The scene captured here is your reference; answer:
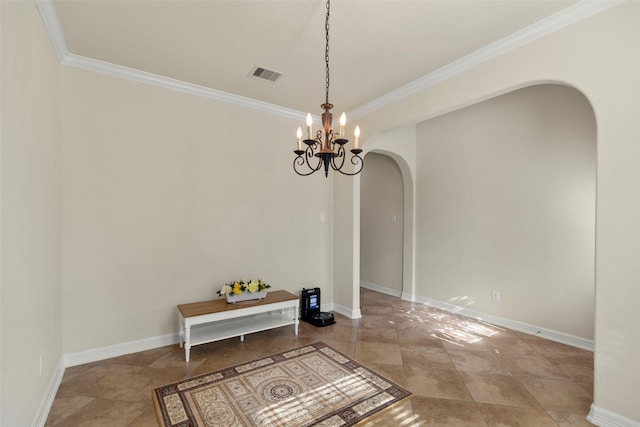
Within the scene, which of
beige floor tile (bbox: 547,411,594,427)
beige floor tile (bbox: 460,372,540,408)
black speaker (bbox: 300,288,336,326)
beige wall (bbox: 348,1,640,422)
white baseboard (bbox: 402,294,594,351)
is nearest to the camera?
→ beige wall (bbox: 348,1,640,422)

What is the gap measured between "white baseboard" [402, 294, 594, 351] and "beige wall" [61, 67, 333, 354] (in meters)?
2.25

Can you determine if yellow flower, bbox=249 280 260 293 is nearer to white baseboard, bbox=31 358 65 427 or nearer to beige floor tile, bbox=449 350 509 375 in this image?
white baseboard, bbox=31 358 65 427

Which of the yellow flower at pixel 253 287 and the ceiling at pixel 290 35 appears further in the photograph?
the yellow flower at pixel 253 287

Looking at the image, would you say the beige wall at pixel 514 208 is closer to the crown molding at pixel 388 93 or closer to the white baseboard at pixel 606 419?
the crown molding at pixel 388 93

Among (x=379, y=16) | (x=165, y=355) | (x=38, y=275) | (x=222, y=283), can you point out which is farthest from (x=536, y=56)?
(x=165, y=355)

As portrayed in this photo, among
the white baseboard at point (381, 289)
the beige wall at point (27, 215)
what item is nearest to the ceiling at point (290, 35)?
the beige wall at point (27, 215)

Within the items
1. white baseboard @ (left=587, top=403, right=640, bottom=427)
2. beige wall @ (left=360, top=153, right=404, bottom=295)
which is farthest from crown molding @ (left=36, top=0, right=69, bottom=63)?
white baseboard @ (left=587, top=403, right=640, bottom=427)

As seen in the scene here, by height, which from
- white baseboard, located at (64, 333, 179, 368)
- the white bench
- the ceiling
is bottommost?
white baseboard, located at (64, 333, 179, 368)

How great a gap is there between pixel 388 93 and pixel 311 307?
290 centimetres

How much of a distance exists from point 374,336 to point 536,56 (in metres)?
3.15

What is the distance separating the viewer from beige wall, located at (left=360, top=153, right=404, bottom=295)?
18.2 ft

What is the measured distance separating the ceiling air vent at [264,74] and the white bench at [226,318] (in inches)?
96.7

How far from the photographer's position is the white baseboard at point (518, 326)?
339 cm

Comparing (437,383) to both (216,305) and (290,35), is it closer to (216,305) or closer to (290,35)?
(216,305)
